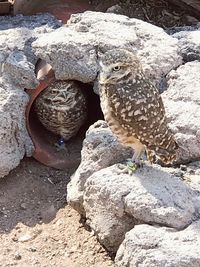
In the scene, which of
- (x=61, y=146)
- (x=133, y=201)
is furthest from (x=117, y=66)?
(x=61, y=146)

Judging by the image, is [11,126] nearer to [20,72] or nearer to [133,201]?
[20,72]

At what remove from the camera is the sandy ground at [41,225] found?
3.49m

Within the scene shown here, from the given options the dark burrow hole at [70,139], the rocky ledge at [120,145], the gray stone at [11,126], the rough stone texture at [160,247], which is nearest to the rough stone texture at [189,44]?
the rocky ledge at [120,145]

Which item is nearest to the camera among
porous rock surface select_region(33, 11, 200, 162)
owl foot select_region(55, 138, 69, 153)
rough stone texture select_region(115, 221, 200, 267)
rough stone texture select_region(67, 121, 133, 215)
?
rough stone texture select_region(115, 221, 200, 267)

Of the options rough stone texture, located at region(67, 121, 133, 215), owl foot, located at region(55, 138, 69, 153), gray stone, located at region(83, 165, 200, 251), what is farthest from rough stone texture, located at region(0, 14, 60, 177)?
gray stone, located at region(83, 165, 200, 251)

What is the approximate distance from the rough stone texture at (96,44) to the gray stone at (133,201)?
720mm

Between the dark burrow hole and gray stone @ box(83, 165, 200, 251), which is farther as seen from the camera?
the dark burrow hole

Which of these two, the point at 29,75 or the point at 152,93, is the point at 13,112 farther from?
the point at 152,93

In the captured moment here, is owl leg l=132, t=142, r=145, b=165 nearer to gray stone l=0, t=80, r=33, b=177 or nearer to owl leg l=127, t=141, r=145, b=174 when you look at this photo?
owl leg l=127, t=141, r=145, b=174

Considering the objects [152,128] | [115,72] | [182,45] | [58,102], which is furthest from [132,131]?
[182,45]

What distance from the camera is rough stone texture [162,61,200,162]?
362 centimetres

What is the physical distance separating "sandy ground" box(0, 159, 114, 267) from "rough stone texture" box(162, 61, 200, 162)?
2.28 ft

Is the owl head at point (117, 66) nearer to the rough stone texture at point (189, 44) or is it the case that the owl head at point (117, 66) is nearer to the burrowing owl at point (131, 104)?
the burrowing owl at point (131, 104)

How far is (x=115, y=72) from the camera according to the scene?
3.22 metres
